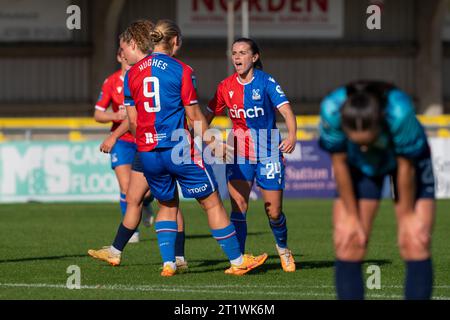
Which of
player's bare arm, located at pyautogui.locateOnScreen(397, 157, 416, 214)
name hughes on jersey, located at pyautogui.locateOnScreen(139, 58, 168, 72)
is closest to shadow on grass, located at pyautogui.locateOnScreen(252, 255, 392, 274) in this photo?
name hughes on jersey, located at pyautogui.locateOnScreen(139, 58, 168, 72)

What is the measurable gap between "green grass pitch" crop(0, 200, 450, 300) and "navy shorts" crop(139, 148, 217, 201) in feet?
2.40

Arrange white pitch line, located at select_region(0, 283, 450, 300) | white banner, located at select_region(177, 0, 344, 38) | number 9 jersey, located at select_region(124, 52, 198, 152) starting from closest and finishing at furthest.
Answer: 1. white pitch line, located at select_region(0, 283, 450, 300)
2. number 9 jersey, located at select_region(124, 52, 198, 152)
3. white banner, located at select_region(177, 0, 344, 38)

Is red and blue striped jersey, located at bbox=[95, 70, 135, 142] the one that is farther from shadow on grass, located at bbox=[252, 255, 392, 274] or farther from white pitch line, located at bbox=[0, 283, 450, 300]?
white pitch line, located at bbox=[0, 283, 450, 300]

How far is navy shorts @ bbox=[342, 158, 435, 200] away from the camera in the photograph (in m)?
6.63

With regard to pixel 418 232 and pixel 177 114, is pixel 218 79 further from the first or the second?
pixel 418 232

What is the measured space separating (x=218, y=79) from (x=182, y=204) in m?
16.3

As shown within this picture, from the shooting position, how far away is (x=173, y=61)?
30.1 feet

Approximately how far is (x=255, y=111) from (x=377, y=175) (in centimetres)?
348

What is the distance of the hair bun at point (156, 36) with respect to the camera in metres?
9.27

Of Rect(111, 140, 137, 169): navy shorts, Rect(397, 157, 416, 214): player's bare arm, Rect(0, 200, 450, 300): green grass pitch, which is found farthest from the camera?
Rect(111, 140, 137, 169): navy shorts

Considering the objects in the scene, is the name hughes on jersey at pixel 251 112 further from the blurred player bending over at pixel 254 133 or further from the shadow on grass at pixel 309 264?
the shadow on grass at pixel 309 264

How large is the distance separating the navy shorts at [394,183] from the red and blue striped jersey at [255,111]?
3320 millimetres

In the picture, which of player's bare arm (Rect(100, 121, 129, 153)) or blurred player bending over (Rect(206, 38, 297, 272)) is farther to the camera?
player's bare arm (Rect(100, 121, 129, 153))

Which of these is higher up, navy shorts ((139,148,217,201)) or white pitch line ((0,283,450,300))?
navy shorts ((139,148,217,201))
